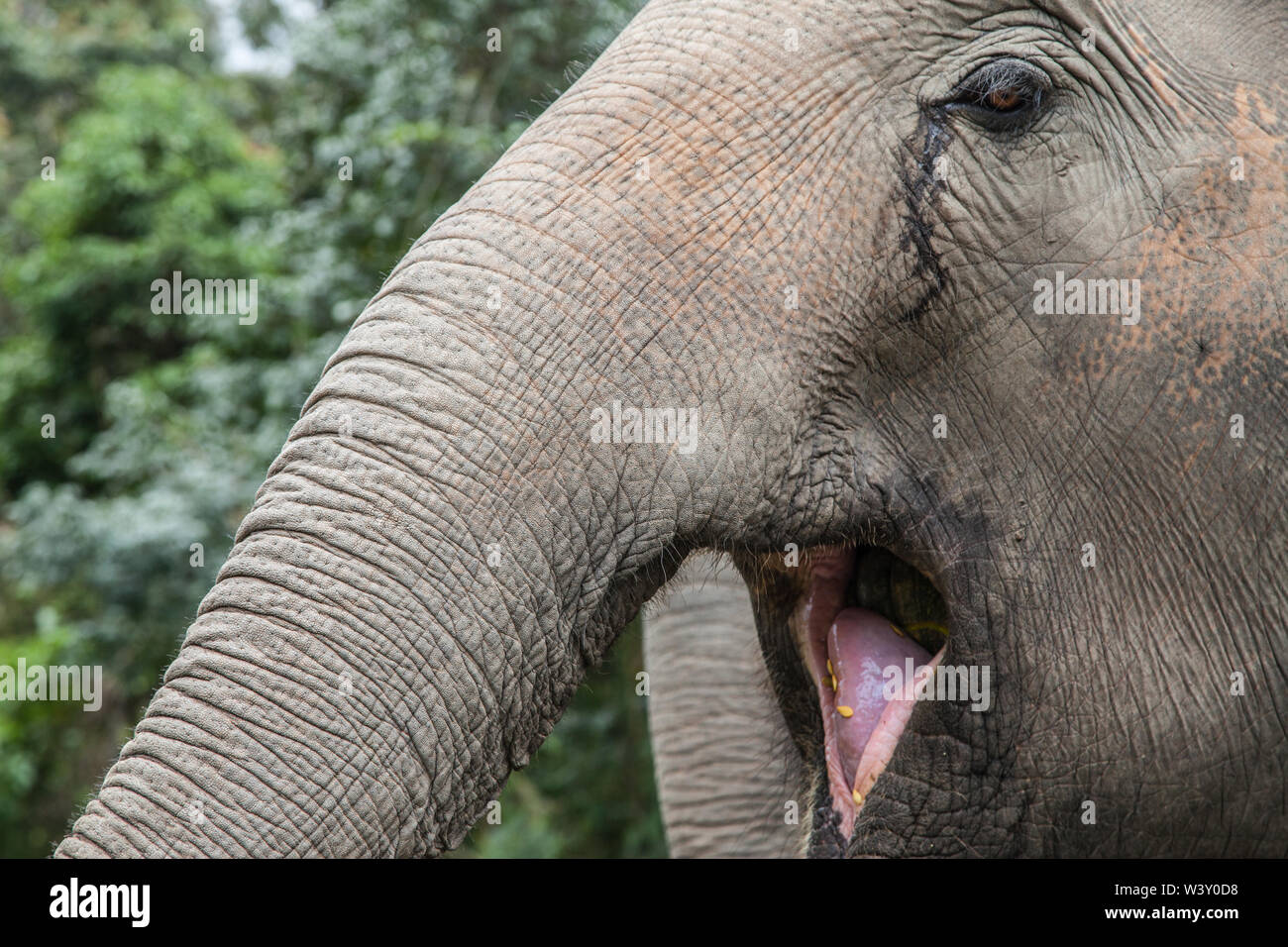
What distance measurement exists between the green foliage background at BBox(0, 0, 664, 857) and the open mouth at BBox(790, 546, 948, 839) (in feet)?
1.19

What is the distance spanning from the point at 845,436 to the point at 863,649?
38 centimetres

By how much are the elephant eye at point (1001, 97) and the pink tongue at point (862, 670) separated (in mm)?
775

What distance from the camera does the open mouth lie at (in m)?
2.08

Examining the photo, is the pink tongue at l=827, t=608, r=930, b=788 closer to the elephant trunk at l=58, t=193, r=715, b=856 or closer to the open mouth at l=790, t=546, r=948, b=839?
the open mouth at l=790, t=546, r=948, b=839

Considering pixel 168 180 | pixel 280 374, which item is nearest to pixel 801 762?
pixel 280 374

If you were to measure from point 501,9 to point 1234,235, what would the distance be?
4200 mm


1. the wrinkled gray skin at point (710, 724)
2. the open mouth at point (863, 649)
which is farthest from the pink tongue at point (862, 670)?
the wrinkled gray skin at point (710, 724)

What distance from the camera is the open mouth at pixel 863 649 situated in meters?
2.08

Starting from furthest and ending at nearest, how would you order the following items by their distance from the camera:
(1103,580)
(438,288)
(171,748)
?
1. (1103,580)
2. (438,288)
3. (171,748)

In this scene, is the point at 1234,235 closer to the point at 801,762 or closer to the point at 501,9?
the point at 801,762

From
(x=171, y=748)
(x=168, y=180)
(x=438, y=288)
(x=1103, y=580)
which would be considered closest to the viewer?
(x=171, y=748)

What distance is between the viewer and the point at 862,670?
2.12 m

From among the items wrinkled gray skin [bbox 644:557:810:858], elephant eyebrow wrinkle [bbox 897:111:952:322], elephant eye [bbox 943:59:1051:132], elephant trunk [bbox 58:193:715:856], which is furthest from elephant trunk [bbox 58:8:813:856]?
wrinkled gray skin [bbox 644:557:810:858]

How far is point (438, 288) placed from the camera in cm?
182
